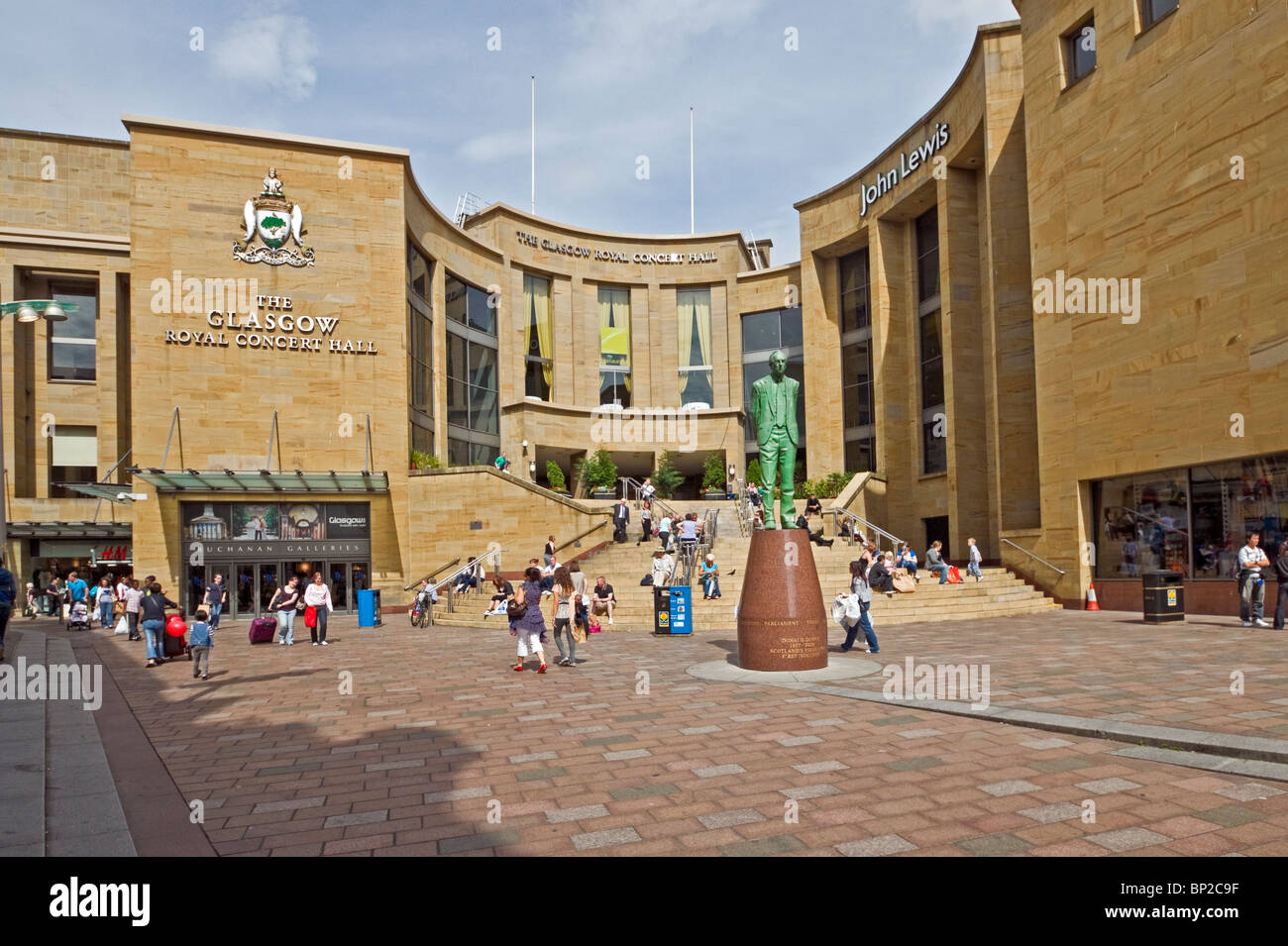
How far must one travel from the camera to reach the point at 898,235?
36.6 metres

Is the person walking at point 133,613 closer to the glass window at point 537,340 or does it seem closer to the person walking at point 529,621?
the person walking at point 529,621

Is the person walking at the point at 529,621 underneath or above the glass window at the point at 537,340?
underneath

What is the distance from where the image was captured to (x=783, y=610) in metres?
11.2

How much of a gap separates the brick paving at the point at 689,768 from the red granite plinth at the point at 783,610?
0.92 meters

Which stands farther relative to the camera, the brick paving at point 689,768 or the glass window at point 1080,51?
the glass window at point 1080,51

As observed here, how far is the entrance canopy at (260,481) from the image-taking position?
27.9 meters

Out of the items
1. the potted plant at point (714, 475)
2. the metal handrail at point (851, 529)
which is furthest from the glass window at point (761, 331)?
the metal handrail at point (851, 529)

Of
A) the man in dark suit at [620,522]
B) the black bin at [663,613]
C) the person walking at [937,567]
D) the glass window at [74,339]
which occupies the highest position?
the glass window at [74,339]

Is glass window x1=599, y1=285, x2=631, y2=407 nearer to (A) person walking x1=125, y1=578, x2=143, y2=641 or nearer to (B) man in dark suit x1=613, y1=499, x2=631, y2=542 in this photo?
(B) man in dark suit x1=613, y1=499, x2=631, y2=542

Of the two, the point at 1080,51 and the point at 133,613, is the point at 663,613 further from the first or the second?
the point at 1080,51

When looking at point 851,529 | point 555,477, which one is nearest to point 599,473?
point 555,477

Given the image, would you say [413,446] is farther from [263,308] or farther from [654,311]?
[654,311]

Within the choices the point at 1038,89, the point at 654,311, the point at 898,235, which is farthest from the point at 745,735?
the point at 654,311

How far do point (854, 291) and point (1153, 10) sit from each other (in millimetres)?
20392
